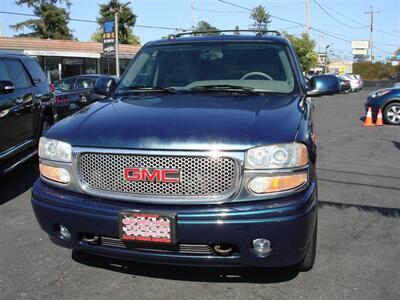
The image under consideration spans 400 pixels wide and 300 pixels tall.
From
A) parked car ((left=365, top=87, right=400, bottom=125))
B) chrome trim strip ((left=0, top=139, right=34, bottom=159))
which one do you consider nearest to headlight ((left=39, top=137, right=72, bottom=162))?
chrome trim strip ((left=0, top=139, right=34, bottom=159))

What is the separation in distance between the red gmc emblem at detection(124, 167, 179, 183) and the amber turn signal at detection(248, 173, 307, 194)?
1.55 ft

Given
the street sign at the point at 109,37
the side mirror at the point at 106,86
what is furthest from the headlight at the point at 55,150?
the street sign at the point at 109,37

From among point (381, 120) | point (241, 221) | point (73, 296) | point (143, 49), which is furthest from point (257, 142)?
point (381, 120)

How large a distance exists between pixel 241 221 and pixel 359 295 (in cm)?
112

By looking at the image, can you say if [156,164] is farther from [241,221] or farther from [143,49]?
[143,49]

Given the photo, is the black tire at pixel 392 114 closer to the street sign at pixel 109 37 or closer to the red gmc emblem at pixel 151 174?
the red gmc emblem at pixel 151 174

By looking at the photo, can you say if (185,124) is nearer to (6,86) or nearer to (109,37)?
(6,86)

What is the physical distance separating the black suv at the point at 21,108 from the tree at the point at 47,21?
54163 mm

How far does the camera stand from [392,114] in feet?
46.0

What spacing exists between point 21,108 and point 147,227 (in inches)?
167

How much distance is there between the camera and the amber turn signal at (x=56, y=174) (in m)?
3.15

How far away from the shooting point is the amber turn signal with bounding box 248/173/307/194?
2865 mm

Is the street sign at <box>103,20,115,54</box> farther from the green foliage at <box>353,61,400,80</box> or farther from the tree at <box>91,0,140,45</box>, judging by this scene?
the green foliage at <box>353,61,400,80</box>

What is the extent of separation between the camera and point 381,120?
13883 millimetres
